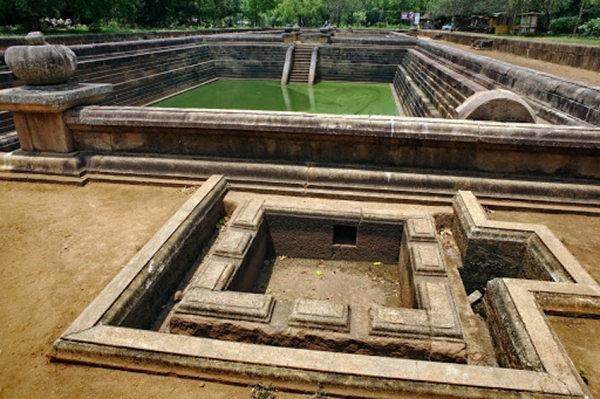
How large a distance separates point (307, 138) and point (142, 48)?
47.0 ft

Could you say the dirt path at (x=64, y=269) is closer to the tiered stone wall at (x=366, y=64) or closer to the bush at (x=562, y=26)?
the tiered stone wall at (x=366, y=64)

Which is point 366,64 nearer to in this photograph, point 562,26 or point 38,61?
point 38,61

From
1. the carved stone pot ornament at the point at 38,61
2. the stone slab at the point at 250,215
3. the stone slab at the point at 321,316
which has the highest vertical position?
the carved stone pot ornament at the point at 38,61

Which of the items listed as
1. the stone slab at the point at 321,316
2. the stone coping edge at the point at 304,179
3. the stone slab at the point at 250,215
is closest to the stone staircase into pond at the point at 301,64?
the stone coping edge at the point at 304,179

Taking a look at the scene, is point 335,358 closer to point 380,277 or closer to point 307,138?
point 380,277

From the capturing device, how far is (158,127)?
4754mm

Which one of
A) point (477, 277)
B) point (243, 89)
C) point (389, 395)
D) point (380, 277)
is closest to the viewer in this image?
point (389, 395)

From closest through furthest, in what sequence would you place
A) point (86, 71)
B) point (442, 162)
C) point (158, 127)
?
point (442, 162)
point (158, 127)
point (86, 71)

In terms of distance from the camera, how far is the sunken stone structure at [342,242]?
227cm

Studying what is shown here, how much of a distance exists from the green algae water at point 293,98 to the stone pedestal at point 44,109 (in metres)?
9.22

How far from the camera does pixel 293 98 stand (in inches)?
632

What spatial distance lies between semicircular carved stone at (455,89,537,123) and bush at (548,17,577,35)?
33.5 m

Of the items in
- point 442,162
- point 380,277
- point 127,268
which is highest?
point 442,162

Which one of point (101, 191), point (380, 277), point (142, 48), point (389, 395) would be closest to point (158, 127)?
point (101, 191)
